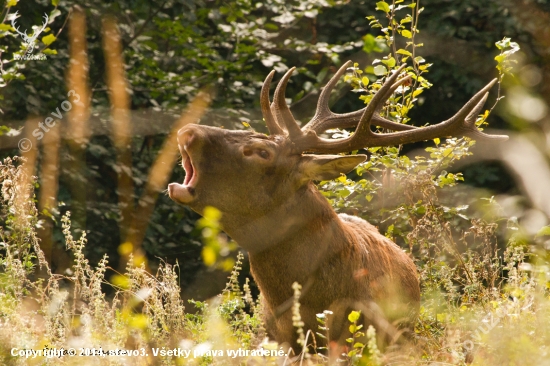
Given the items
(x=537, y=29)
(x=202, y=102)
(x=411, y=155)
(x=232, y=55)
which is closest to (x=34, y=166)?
(x=202, y=102)

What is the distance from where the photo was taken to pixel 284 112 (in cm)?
455

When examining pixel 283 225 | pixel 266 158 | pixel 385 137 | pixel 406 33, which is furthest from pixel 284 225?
pixel 406 33

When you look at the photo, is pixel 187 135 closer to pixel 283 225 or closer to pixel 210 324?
pixel 283 225

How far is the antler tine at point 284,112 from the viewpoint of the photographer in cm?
441

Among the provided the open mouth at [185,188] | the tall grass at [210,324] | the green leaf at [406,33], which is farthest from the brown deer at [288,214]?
the green leaf at [406,33]

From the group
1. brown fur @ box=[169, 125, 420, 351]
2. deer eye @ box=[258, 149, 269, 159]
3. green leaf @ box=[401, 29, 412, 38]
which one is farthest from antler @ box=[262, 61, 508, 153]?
green leaf @ box=[401, 29, 412, 38]

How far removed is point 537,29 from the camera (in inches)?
312

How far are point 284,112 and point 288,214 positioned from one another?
70cm

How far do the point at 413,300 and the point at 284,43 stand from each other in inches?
149

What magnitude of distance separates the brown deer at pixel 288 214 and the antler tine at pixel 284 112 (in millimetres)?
20

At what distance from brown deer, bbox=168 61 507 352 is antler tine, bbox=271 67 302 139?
0.07ft

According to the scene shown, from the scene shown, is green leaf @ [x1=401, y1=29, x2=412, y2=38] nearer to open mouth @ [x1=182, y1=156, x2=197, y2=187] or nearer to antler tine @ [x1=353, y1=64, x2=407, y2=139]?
antler tine @ [x1=353, y1=64, x2=407, y2=139]

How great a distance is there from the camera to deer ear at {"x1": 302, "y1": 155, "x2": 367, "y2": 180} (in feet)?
13.7

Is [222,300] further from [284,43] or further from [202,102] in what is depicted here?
[284,43]
